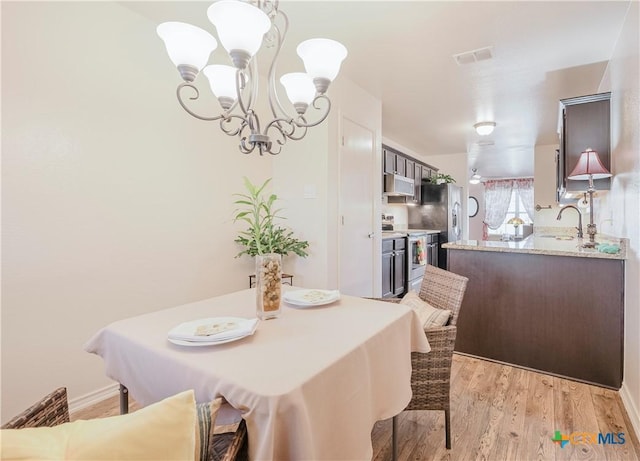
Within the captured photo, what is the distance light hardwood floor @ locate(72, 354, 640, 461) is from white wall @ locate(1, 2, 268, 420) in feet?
1.89

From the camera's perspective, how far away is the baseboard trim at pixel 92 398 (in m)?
1.94

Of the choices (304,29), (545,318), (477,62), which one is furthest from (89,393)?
(477,62)

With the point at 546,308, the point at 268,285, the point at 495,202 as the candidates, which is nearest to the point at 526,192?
the point at 495,202

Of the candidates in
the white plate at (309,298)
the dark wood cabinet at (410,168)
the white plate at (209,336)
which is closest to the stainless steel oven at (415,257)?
the dark wood cabinet at (410,168)

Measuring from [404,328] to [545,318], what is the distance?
1.66 m

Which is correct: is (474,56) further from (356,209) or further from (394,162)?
(394,162)

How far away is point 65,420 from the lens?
0.85 meters

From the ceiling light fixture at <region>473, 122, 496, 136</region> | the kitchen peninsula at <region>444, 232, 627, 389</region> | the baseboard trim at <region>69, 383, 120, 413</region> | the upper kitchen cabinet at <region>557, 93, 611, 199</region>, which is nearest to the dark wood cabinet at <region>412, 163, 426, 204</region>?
the ceiling light fixture at <region>473, 122, 496, 136</region>

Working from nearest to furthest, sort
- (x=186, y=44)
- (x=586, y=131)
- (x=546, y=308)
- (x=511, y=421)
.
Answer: (x=186, y=44), (x=511, y=421), (x=546, y=308), (x=586, y=131)

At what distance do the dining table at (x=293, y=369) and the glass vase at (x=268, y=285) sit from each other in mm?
45

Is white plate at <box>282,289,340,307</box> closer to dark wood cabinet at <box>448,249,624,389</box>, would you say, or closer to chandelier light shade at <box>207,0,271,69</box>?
Result: chandelier light shade at <box>207,0,271,69</box>

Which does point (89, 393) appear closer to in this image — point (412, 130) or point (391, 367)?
point (391, 367)

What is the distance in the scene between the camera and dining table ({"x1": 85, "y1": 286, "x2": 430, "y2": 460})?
784 mm

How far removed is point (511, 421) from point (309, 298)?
136 centimetres
